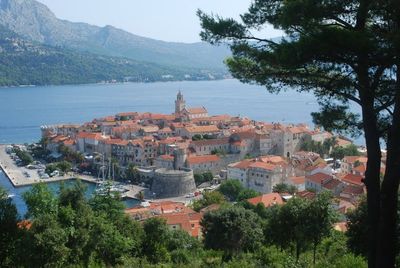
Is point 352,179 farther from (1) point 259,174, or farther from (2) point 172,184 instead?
(2) point 172,184

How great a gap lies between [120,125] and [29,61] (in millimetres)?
94436

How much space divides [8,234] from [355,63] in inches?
214

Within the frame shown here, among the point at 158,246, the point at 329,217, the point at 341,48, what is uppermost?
the point at 341,48

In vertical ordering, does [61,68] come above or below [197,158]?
above

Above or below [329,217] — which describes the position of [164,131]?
below

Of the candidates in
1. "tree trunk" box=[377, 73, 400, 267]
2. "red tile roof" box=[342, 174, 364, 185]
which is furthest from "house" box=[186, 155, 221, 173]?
"tree trunk" box=[377, 73, 400, 267]

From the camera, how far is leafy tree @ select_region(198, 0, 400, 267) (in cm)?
503

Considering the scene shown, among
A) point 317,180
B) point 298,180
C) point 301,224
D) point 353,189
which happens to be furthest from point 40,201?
point 298,180

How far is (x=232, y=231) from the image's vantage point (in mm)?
12367

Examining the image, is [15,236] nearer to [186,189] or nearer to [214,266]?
[214,266]

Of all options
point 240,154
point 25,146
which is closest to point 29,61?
point 25,146

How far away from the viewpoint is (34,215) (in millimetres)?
8500

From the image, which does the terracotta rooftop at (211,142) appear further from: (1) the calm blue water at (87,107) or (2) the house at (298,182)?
(1) the calm blue water at (87,107)

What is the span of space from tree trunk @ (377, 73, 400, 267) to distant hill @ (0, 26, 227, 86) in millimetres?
129648
